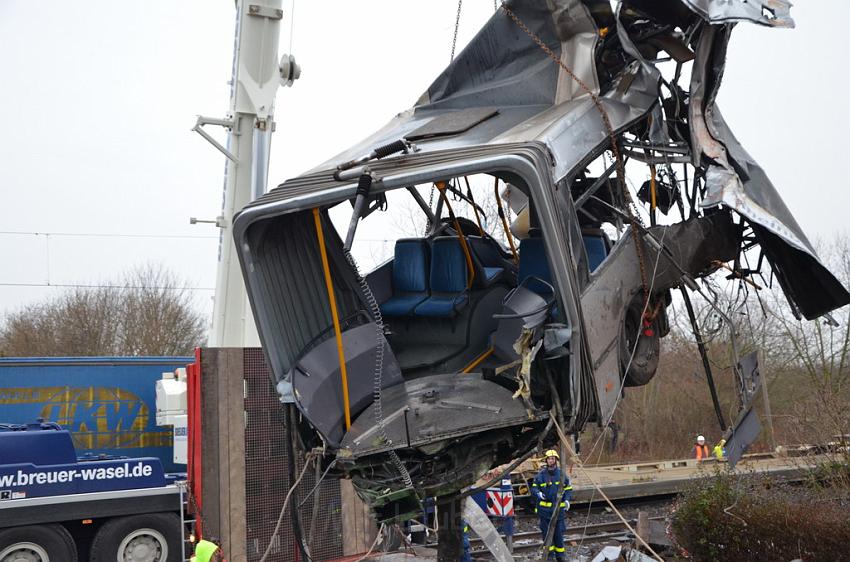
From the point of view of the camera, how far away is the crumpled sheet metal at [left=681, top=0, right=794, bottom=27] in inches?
255

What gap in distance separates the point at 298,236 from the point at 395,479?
7.24 feet

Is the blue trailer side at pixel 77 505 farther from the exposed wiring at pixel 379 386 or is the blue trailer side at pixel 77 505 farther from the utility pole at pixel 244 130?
the exposed wiring at pixel 379 386

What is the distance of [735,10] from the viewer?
255 inches

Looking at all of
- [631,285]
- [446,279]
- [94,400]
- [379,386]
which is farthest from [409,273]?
[94,400]

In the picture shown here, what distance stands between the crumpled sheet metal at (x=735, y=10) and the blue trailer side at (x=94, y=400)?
8756 mm

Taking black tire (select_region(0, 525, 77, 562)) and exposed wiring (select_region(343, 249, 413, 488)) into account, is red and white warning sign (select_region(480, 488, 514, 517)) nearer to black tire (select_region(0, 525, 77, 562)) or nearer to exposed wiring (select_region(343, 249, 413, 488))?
exposed wiring (select_region(343, 249, 413, 488))

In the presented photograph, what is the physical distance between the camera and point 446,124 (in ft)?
23.2

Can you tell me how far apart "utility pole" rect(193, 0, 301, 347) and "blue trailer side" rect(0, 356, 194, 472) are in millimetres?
946

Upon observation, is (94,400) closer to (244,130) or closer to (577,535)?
(244,130)

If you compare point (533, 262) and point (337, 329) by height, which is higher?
point (533, 262)

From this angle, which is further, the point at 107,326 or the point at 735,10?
the point at 107,326

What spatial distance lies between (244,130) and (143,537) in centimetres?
594

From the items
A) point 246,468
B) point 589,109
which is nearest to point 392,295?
point 589,109

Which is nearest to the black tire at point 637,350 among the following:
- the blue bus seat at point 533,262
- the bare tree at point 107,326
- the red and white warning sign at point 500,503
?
the blue bus seat at point 533,262
